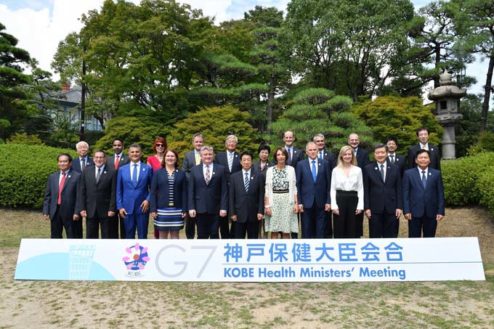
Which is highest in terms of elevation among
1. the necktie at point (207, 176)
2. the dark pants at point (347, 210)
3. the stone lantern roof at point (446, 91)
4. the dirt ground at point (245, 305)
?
the stone lantern roof at point (446, 91)

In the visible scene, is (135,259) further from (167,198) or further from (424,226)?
(424,226)

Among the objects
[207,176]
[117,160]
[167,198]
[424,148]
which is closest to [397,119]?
[424,148]

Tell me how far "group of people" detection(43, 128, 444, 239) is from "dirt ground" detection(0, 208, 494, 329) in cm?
97

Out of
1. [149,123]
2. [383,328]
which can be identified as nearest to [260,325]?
[383,328]

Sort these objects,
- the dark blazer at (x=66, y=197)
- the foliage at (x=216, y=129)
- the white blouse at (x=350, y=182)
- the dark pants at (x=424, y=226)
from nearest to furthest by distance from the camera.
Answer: the white blouse at (x=350, y=182), the dark pants at (x=424, y=226), the dark blazer at (x=66, y=197), the foliage at (x=216, y=129)

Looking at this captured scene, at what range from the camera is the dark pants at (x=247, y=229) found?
5043 mm

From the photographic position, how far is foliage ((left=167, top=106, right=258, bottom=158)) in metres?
13.1

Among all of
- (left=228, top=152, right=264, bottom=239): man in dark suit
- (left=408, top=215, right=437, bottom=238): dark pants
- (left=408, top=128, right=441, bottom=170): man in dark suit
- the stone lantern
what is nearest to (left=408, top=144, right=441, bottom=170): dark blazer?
(left=408, top=128, right=441, bottom=170): man in dark suit

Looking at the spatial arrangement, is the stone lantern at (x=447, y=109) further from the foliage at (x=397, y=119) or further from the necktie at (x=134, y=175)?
the necktie at (x=134, y=175)

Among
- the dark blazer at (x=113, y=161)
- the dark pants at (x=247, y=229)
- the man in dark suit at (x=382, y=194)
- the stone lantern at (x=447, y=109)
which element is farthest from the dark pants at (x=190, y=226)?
the stone lantern at (x=447, y=109)

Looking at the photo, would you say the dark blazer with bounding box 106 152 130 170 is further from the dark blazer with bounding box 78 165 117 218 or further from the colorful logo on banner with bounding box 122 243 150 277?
the colorful logo on banner with bounding box 122 243 150 277

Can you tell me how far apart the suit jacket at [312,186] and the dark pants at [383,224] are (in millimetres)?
586

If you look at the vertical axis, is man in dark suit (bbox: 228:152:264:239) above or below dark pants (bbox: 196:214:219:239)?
above

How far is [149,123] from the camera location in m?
15.4
